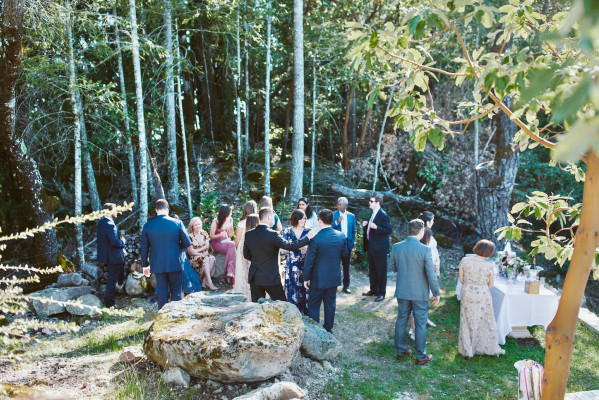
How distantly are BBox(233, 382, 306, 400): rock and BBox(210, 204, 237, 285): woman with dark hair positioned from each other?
15.0 feet

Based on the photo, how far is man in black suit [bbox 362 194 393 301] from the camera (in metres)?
7.77

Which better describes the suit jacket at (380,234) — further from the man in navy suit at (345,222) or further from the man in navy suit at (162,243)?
the man in navy suit at (162,243)

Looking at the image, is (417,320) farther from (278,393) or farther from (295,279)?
(278,393)

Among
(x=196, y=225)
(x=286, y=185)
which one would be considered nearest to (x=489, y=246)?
(x=196, y=225)

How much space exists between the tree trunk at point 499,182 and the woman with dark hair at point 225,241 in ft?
21.6

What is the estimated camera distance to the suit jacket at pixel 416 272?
5.57 m

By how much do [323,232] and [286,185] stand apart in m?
8.66

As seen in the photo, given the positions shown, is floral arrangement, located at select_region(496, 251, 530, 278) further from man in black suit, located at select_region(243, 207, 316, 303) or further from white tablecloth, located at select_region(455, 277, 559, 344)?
man in black suit, located at select_region(243, 207, 316, 303)

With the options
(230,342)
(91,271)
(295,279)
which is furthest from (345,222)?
(91,271)

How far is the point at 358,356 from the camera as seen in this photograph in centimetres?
592

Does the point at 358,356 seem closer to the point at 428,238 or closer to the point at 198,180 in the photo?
the point at 428,238

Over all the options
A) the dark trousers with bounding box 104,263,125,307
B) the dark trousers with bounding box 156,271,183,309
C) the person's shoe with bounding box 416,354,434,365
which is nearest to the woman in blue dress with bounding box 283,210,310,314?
the dark trousers with bounding box 156,271,183,309

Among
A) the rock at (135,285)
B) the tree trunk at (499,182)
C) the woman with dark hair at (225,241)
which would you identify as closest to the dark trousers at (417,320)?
the woman with dark hair at (225,241)

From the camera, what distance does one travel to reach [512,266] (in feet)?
23.6
